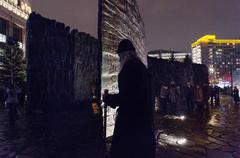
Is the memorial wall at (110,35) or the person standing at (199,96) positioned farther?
the person standing at (199,96)

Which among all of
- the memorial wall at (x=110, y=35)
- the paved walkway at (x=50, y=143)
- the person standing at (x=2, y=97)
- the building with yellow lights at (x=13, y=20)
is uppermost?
the building with yellow lights at (x=13, y=20)

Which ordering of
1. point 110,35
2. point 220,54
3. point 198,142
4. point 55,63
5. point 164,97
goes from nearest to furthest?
point 110,35, point 198,142, point 55,63, point 164,97, point 220,54

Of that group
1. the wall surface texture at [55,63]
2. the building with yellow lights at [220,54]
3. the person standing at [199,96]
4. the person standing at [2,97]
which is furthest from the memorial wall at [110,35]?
the building with yellow lights at [220,54]

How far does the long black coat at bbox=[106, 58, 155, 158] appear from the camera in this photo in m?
2.56

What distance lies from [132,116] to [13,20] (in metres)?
48.8

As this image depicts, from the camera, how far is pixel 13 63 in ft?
95.9

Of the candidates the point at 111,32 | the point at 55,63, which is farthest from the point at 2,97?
the point at 111,32

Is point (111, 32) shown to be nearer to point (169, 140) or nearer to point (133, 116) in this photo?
point (133, 116)

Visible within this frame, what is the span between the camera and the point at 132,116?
8.48ft

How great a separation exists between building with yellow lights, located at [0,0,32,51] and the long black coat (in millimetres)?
41100

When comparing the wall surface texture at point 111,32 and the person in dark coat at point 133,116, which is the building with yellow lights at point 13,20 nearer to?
the wall surface texture at point 111,32

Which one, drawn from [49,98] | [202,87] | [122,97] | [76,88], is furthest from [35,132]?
[202,87]

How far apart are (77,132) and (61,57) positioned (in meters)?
5.72

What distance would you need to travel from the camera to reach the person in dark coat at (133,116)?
2564 mm
